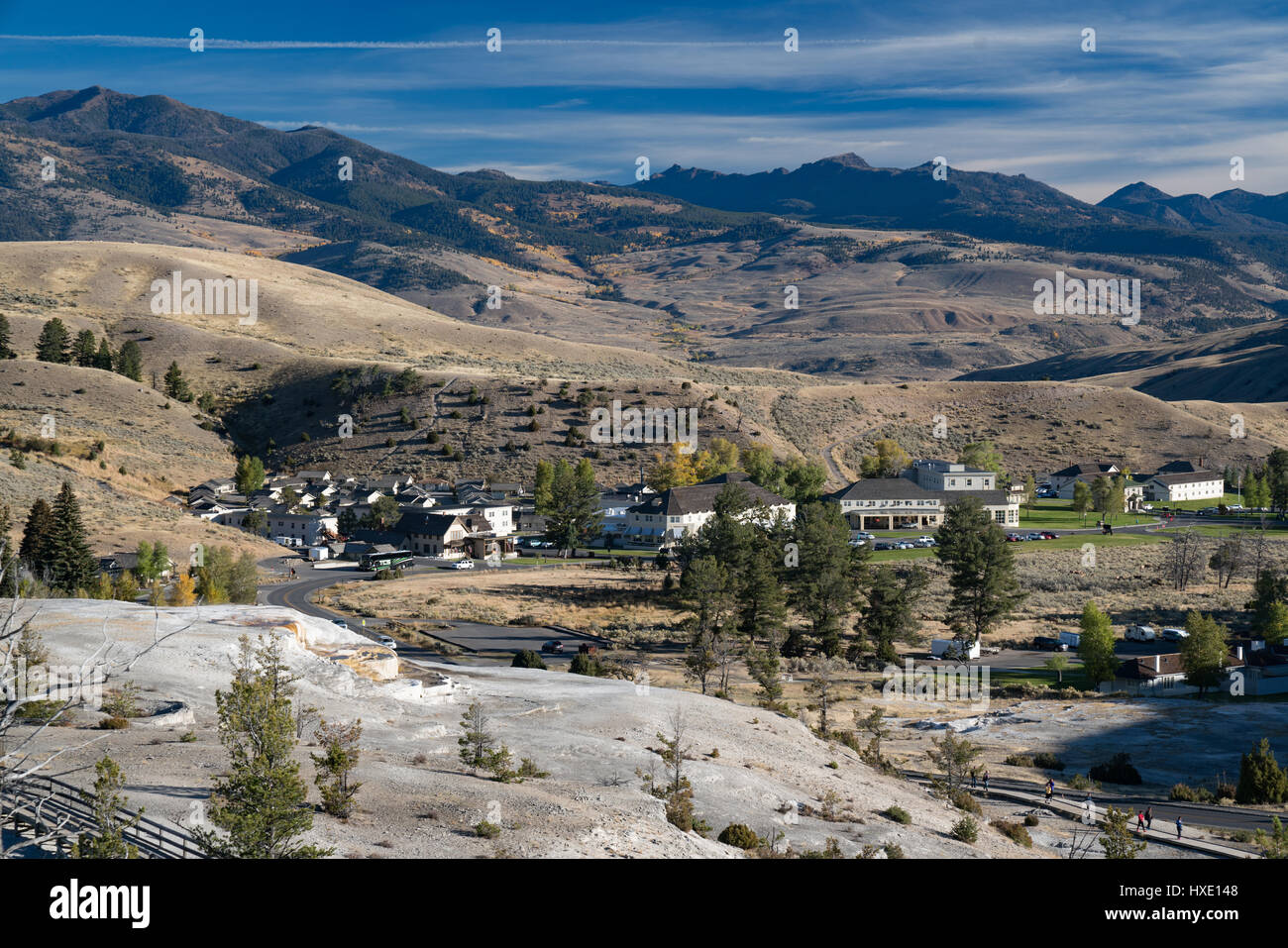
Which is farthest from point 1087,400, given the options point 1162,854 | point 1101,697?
point 1162,854

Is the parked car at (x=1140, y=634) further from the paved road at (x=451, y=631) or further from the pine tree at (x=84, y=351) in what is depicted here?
the pine tree at (x=84, y=351)

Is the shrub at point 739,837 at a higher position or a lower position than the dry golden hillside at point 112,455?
lower

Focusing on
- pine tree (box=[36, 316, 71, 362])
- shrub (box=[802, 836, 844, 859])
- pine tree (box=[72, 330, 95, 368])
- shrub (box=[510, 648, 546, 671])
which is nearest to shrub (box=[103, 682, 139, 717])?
shrub (box=[802, 836, 844, 859])

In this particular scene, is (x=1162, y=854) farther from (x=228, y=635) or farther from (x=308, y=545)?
(x=308, y=545)

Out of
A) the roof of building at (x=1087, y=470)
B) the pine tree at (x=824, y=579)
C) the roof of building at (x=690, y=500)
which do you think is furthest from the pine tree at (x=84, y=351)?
the roof of building at (x=1087, y=470)

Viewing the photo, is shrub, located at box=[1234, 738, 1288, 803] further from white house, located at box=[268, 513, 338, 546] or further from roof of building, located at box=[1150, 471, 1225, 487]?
roof of building, located at box=[1150, 471, 1225, 487]

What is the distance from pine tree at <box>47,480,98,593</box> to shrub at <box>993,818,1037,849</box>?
5573 centimetres

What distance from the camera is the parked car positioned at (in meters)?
70.8

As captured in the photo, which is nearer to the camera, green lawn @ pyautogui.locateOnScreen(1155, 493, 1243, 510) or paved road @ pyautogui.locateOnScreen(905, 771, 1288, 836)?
paved road @ pyautogui.locateOnScreen(905, 771, 1288, 836)

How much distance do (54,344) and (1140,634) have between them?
5444 inches

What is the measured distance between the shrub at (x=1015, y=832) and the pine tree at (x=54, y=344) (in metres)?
144

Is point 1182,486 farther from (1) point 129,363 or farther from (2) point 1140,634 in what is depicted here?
(1) point 129,363

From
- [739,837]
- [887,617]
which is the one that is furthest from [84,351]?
[739,837]

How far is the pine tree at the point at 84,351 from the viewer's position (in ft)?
472
